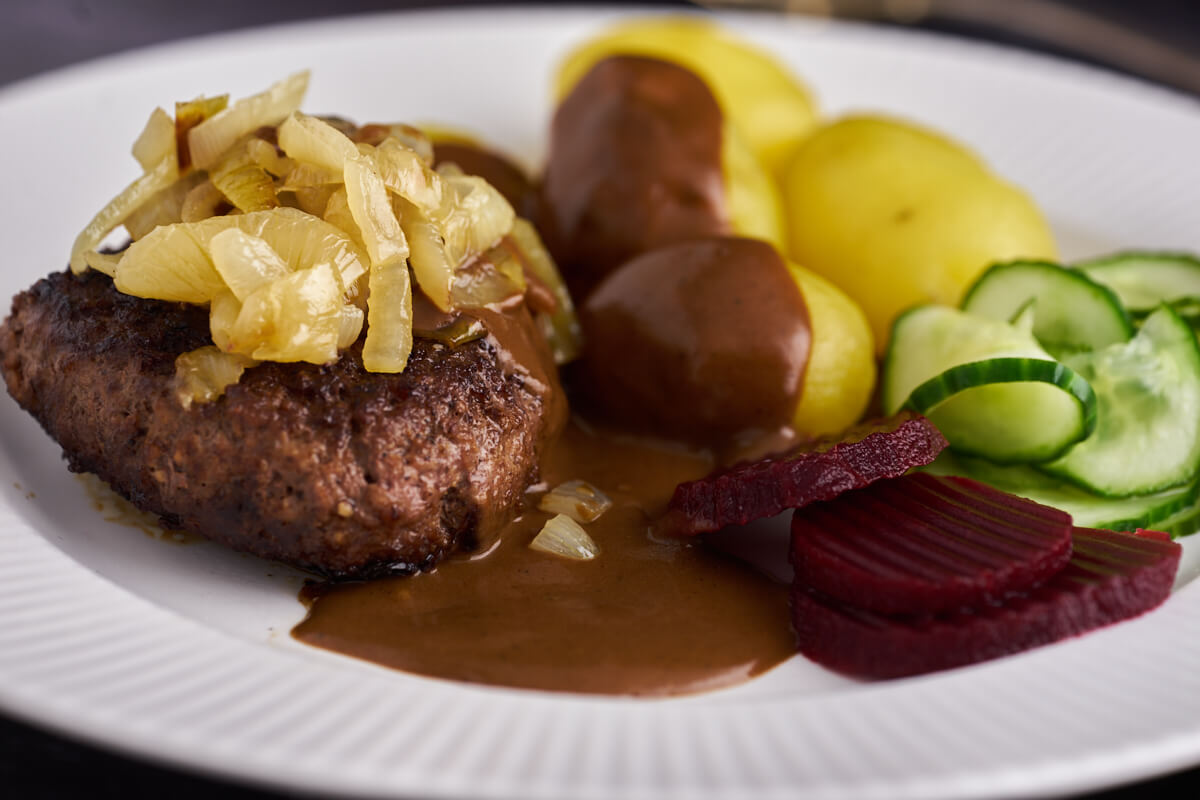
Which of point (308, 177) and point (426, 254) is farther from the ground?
point (308, 177)

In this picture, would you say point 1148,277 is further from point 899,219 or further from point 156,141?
point 156,141

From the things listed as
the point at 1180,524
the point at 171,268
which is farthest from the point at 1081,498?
the point at 171,268

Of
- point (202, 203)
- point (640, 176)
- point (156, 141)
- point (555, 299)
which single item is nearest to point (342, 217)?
point (202, 203)

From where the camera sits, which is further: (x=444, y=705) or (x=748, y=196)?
(x=748, y=196)

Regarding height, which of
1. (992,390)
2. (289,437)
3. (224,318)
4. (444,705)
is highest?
(224,318)

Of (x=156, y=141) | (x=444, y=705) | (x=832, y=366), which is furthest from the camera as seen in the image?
(x=832, y=366)

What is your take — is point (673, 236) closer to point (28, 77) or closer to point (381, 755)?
point (381, 755)

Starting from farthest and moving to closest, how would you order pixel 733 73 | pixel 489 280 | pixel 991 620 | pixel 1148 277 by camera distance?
pixel 733 73, pixel 1148 277, pixel 489 280, pixel 991 620
